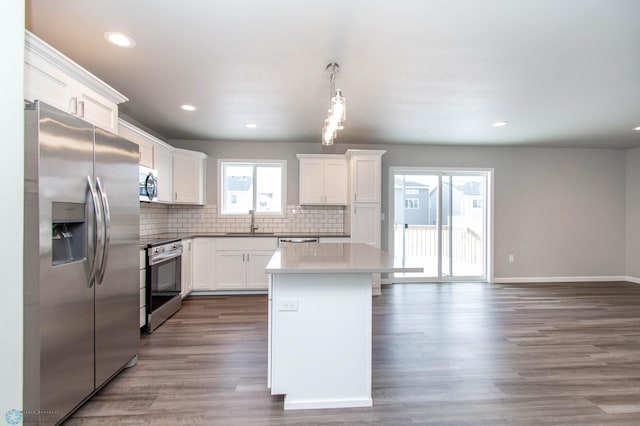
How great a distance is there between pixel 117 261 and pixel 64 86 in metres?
1.18

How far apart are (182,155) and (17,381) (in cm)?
363

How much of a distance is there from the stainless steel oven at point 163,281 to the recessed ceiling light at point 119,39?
1844 millimetres

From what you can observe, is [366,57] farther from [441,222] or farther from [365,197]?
[441,222]

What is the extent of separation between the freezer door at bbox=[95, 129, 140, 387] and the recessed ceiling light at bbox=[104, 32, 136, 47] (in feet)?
2.15

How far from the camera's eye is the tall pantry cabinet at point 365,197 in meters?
4.69

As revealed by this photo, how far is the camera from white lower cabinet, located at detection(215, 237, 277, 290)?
14.7ft

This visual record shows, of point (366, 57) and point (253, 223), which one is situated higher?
A: point (366, 57)

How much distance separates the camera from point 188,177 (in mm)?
4594

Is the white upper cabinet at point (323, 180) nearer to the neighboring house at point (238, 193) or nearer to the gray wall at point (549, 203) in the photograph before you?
the gray wall at point (549, 203)

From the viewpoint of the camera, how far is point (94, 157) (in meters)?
1.92

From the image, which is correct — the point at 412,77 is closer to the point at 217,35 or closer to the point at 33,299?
the point at 217,35

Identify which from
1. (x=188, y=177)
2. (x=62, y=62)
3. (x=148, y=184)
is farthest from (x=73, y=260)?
(x=188, y=177)

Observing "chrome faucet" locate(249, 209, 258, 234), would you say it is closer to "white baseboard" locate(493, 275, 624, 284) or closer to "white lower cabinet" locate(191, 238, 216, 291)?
"white lower cabinet" locate(191, 238, 216, 291)

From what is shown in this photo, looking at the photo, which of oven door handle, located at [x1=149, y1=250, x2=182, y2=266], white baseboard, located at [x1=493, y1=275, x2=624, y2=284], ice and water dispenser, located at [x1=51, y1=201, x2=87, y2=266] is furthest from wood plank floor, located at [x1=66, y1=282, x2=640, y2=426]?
white baseboard, located at [x1=493, y1=275, x2=624, y2=284]
